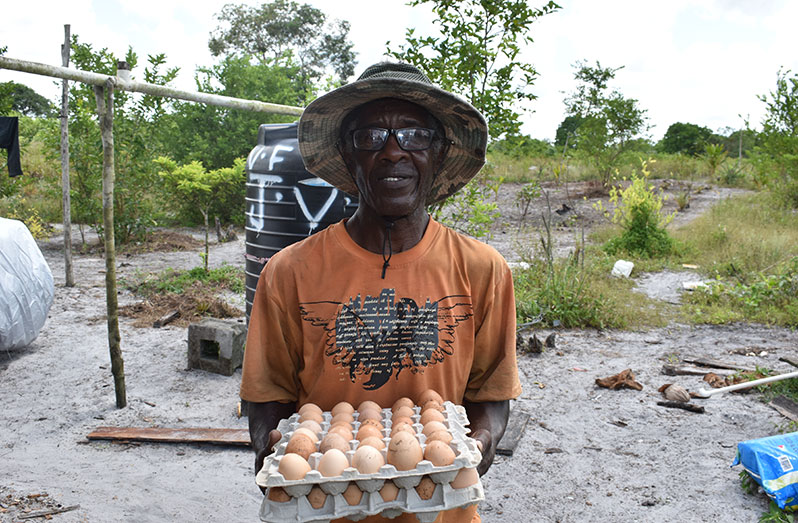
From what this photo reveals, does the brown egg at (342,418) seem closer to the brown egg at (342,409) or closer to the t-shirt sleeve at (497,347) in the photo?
the brown egg at (342,409)

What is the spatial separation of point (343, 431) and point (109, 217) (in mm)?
3573

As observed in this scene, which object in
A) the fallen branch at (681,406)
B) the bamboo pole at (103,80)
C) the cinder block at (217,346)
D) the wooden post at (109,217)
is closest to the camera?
the bamboo pole at (103,80)

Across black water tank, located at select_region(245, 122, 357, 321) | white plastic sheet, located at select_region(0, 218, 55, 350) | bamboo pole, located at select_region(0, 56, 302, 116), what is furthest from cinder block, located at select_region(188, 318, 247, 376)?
bamboo pole, located at select_region(0, 56, 302, 116)

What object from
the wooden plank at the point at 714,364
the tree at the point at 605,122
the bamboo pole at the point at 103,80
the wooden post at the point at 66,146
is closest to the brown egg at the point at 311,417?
the bamboo pole at the point at 103,80

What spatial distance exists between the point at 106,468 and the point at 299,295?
2859 mm

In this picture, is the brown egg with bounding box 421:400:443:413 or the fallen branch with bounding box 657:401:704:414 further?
the fallen branch with bounding box 657:401:704:414

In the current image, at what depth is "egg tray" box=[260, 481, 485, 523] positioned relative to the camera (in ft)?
4.16

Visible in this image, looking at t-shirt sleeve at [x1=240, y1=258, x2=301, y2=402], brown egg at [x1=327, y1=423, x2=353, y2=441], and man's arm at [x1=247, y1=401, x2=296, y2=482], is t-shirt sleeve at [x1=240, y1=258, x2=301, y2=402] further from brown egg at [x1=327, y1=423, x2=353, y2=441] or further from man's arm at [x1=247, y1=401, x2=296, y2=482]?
brown egg at [x1=327, y1=423, x2=353, y2=441]

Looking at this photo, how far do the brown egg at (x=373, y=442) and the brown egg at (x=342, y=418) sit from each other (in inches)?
A: 4.8

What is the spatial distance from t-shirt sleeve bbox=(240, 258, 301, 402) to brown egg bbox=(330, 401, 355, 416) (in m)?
0.20

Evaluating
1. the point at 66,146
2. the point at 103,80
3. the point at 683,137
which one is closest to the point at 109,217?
the point at 103,80

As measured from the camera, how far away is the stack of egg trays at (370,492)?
126cm

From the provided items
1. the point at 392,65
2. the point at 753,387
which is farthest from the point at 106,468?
the point at 753,387

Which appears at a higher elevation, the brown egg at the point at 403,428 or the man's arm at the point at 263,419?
the brown egg at the point at 403,428
